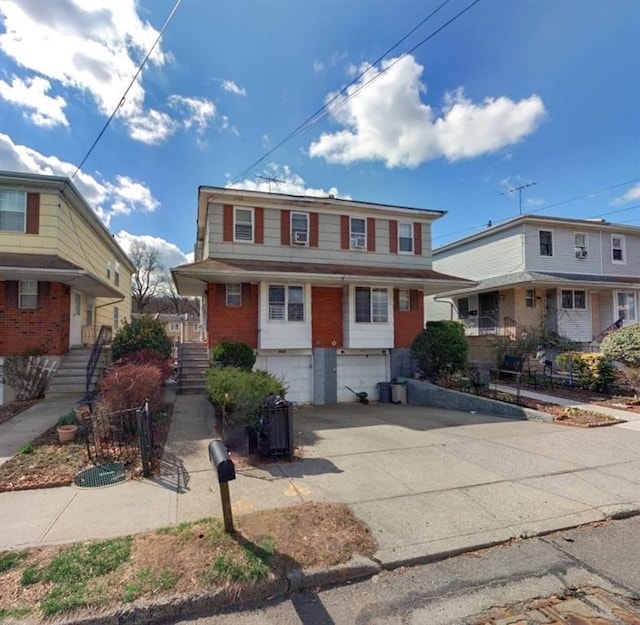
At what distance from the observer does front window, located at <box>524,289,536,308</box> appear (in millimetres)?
19375

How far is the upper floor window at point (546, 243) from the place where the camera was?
1967 cm

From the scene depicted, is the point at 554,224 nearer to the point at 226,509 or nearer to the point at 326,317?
the point at 326,317

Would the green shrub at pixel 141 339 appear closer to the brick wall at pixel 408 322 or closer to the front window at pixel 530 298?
the brick wall at pixel 408 322

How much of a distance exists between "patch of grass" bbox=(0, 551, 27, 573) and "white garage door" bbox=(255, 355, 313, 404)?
33.8 feet

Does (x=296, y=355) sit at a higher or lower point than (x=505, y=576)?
higher

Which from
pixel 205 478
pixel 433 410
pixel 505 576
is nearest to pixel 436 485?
pixel 505 576

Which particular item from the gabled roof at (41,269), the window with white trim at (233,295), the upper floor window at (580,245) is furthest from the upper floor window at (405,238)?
the gabled roof at (41,269)

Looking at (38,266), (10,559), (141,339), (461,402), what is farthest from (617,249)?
(10,559)

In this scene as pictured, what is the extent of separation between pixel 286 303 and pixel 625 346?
11007 mm

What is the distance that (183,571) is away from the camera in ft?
10.5

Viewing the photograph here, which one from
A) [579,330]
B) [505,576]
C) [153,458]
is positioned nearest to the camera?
[505,576]

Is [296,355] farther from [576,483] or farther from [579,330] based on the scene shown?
[579,330]

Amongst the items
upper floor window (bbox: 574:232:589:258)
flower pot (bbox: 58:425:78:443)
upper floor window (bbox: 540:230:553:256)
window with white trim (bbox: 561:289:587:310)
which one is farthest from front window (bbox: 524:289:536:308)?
flower pot (bbox: 58:425:78:443)

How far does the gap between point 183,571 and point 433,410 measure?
32.7 feet
